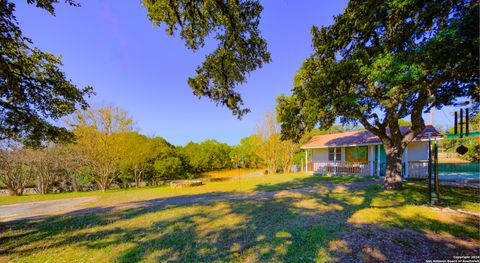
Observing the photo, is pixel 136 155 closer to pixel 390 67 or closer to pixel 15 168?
pixel 15 168

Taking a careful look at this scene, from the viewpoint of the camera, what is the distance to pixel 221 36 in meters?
5.00

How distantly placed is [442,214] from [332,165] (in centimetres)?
1181

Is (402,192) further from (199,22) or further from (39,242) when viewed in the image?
(39,242)

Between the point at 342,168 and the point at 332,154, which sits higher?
the point at 332,154

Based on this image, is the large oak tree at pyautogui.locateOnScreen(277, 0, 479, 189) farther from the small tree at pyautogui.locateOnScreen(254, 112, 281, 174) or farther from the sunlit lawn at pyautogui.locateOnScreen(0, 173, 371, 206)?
the small tree at pyautogui.locateOnScreen(254, 112, 281, 174)

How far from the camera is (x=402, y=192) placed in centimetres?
795

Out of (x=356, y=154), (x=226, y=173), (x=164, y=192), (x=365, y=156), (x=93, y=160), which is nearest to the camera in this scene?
(x=164, y=192)

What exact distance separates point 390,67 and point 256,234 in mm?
5686

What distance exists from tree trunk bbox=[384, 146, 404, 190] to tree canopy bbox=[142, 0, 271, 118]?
7.69 metres

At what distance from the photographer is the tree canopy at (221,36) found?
4.50 meters

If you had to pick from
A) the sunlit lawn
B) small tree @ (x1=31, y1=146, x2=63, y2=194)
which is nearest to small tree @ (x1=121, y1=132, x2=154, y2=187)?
the sunlit lawn

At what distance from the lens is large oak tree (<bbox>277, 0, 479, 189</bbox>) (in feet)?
14.7

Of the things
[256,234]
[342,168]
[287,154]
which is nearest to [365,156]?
[342,168]

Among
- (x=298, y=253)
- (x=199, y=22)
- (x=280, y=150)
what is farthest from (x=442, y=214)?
(x=280, y=150)
